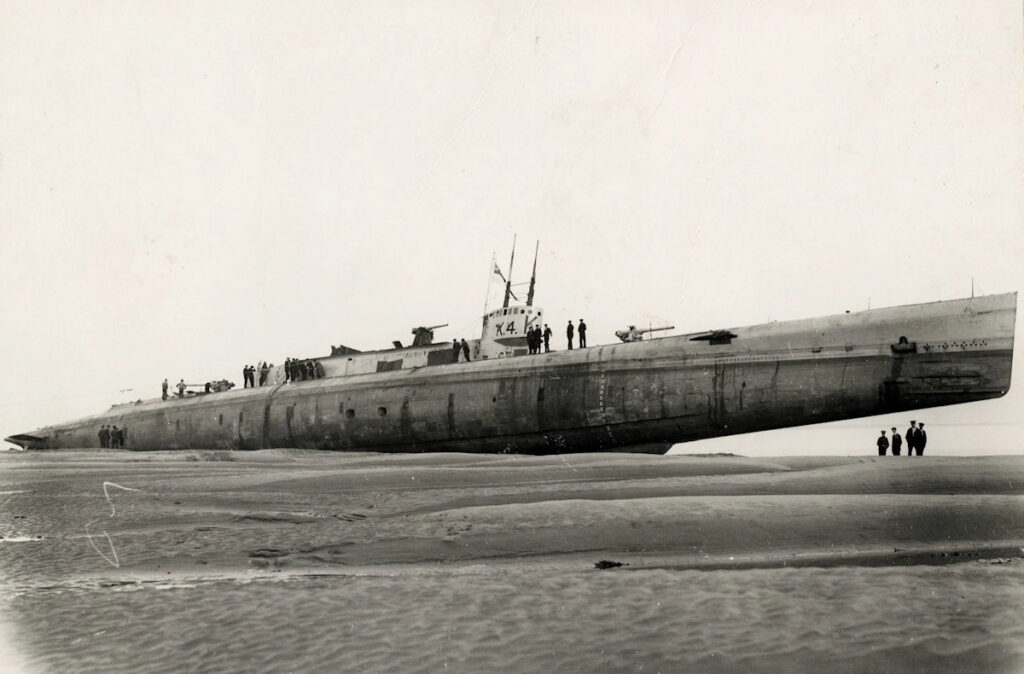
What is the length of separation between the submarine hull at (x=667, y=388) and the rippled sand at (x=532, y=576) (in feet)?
22.1

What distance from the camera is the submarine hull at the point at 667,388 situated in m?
15.7

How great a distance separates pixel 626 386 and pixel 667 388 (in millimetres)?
1148

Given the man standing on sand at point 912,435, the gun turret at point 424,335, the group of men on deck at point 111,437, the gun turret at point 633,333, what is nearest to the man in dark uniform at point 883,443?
the man standing on sand at point 912,435

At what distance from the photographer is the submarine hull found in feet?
51.4

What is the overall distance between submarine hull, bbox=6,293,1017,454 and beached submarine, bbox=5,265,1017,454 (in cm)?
3

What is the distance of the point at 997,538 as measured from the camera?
6129mm

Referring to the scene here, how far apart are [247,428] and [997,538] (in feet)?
86.6

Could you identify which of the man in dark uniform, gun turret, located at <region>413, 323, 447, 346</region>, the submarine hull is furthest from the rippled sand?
gun turret, located at <region>413, 323, 447, 346</region>

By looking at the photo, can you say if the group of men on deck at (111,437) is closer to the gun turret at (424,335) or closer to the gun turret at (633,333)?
the gun turret at (424,335)

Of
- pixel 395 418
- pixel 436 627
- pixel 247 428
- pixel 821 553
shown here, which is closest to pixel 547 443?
pixel 395 418

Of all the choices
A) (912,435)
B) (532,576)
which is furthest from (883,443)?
(532,576)

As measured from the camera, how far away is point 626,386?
19.6 meters

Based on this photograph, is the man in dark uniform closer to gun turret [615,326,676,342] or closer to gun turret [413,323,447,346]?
gun turret [615,326,676,342]

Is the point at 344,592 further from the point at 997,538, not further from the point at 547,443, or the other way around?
the point at 547,443
